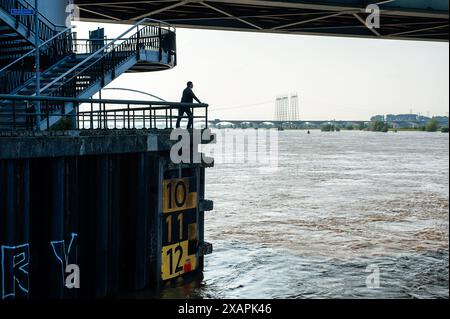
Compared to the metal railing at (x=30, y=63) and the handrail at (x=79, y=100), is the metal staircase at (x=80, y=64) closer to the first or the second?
the metal railing at (x=30, y=63)

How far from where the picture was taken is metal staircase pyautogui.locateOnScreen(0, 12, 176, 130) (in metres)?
18.8

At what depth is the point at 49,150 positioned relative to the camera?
11.9 meters

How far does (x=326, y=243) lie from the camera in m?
23.1

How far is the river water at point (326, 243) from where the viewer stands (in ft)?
56.1

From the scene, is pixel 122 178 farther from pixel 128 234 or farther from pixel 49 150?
pixel 49 150

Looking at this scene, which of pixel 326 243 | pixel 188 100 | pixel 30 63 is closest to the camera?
pixel 188 100

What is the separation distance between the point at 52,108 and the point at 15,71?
202 inches

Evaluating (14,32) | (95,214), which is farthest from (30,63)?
(95,214)

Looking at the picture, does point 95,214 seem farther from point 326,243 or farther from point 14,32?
point 326,243

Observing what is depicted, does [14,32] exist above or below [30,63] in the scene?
above

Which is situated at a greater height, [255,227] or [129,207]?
[129,207]

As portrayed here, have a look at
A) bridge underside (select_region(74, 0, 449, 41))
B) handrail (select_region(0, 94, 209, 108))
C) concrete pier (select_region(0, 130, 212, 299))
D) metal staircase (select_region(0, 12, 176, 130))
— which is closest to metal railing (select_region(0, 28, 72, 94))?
metal staircase (select_region(0, 12, 176, 130))

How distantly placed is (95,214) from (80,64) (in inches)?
267
